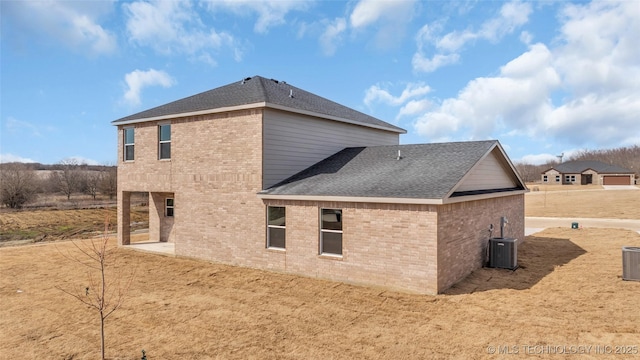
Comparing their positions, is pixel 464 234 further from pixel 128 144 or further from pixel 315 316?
pixel 128 144

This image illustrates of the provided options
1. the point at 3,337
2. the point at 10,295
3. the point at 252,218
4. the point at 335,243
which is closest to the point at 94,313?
the point at 3,337

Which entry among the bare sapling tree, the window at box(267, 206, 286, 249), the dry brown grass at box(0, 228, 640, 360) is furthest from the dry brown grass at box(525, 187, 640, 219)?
the bare sapling tree

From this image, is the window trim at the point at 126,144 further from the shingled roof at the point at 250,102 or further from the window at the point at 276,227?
the window at the point at 276,227

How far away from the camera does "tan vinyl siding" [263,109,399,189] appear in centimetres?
1351

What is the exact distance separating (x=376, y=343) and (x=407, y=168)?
22.3 ft

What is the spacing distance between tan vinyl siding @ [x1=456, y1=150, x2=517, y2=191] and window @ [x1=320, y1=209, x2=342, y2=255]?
153 inches

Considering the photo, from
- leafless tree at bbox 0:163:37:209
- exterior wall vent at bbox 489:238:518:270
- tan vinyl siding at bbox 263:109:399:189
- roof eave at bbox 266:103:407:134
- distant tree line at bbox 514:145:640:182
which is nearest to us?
exterior wall vent at bbox 489:238:518:270

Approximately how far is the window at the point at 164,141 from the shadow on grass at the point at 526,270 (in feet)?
41.2

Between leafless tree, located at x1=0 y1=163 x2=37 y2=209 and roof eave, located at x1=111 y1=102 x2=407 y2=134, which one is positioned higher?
roof eave, located at x1=111 y1=102 x2=407 y2=134

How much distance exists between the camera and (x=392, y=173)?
12.5m

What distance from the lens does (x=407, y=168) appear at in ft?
41.6

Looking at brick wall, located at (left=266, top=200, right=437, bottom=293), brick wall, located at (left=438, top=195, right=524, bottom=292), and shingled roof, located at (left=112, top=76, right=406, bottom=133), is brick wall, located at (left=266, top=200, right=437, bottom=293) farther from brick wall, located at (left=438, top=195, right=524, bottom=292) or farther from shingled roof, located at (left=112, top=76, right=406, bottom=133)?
shingled roof, located at (left=112, top=76, right=406, bottom=133)

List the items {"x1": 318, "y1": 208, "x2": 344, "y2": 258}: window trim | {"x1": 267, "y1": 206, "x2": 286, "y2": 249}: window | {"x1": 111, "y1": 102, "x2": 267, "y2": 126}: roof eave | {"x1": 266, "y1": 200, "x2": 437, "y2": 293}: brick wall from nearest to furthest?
{"x1": 266, "y1": 200, "x2": 437, "y2": 293}: brick wall < {"x1": 318, "y1": 208, "x2": 344, "y2": 258}: window trim < {"x1": 267, "y1": 206, "x2": 286, "y2": 249}: window < {"x1": 111, "y1": 102, "x2": 267, "y2": 126}: roof eave

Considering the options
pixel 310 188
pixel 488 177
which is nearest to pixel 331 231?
pixel 310 188
